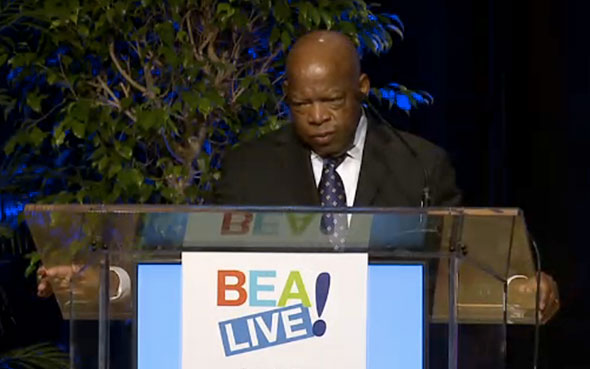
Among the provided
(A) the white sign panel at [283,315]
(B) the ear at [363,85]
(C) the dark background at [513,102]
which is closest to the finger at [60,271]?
(A) the white sign panel at [283,315]

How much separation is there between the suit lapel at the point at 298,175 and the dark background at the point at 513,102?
7.81 ft

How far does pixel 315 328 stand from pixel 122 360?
28 cm

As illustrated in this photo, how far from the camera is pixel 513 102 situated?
4641 mm

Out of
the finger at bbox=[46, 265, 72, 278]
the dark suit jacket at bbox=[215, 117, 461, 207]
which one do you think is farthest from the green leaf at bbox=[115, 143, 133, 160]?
the finger at bbox=[46, 265, 72, 278]

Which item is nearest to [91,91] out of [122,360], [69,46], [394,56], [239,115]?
[69,46]

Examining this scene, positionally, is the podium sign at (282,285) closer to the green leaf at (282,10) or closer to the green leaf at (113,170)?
the green leaf at (113,170)

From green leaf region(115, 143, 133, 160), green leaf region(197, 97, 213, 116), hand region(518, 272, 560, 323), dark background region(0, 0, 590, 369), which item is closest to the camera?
hand region(518, 272, 560, 323)

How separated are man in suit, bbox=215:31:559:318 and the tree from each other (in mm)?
1023

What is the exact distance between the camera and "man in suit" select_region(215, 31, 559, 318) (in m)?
2.04

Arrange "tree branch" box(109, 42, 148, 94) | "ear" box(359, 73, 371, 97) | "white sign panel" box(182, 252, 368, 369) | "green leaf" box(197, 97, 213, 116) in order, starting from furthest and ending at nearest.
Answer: "tree branch" box(109, 42, 148, 94) → "green leaf" box(197, 97, 213, 116) → "ear" box(359, 73, 371, 97) → "white sign panel" box(182, 252, 368, 369)

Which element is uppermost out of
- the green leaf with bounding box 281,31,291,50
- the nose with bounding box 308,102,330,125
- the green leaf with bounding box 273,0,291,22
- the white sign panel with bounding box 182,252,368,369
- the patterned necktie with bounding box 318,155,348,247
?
the green leaf with bounding box 273,0,291,22

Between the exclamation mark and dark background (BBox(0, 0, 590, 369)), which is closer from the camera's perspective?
the exclamation mark

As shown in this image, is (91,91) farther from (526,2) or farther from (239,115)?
(526,2)

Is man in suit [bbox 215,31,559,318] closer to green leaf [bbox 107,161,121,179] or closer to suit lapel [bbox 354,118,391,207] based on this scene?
suit lapel [bbox 354,118,391,207]
